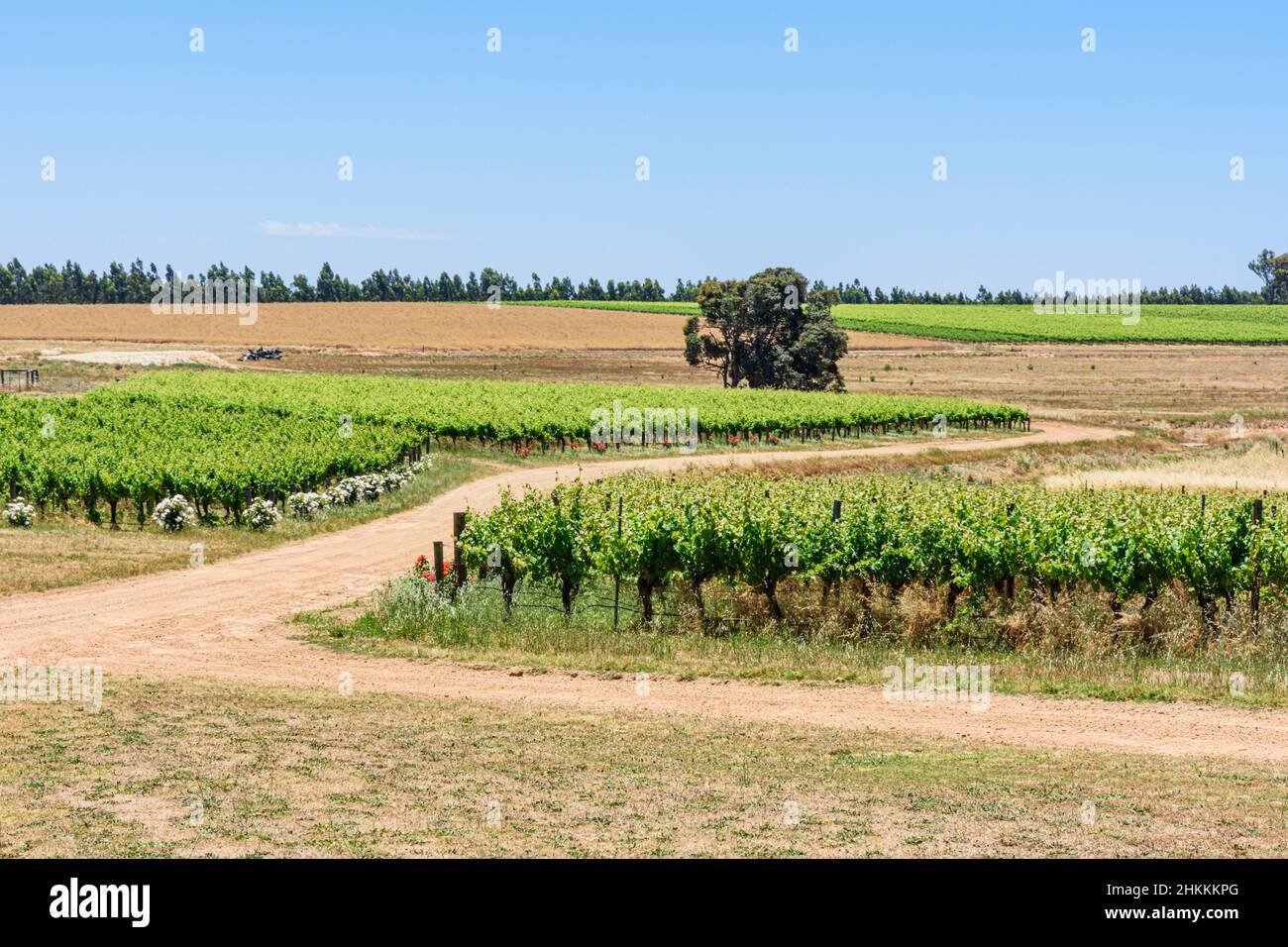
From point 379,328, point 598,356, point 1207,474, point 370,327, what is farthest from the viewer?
point 370,327

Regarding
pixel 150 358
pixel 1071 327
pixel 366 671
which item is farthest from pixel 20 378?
pixel 1071 327

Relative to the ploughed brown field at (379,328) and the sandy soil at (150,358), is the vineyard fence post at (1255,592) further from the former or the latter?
the ploughed brown field at (379,328)

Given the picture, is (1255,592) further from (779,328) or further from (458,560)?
(779,328)

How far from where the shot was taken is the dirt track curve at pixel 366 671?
1680 centimetres

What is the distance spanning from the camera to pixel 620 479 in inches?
1266

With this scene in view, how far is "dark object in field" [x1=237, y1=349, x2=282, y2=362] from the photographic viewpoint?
408 feet

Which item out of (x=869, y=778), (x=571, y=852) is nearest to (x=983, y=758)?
(x=869, y=778)

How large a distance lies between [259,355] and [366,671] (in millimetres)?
111383

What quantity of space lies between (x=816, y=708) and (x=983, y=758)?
3.63m

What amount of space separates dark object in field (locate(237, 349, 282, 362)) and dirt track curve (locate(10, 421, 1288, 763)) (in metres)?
96.7

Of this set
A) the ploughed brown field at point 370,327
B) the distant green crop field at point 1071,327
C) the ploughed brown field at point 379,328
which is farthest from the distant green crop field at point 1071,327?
the ploughed brown field at point 370,327

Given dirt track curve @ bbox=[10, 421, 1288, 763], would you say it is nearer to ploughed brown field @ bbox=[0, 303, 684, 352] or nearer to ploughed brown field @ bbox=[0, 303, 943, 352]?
ploughed brown field @ bbox=[0, 303, 943, 352]

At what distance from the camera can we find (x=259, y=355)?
4958 inches

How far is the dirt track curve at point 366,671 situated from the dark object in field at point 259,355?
9674cm
